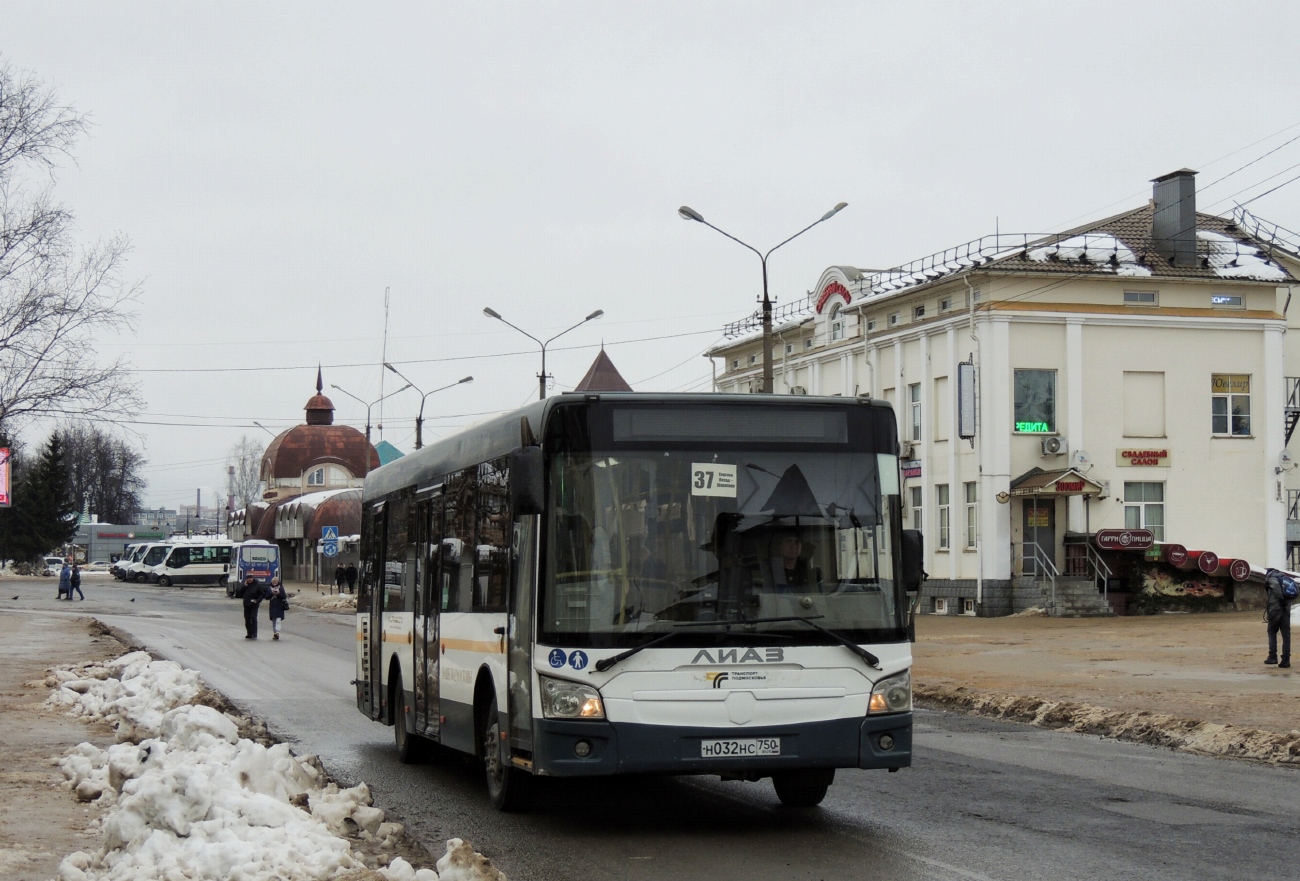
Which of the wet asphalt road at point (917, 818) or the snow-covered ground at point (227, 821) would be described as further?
the wet asphalt road at point (917, 818)

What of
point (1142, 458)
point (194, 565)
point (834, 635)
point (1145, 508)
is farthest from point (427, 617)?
point (194, 565)

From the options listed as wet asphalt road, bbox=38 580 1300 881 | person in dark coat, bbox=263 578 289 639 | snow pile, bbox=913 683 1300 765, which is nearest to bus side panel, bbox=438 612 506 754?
wet asphalt road, bbox=38 580 1300 881

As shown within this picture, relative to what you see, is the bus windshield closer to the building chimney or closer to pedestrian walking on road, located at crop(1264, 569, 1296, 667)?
pedestrian walking on road, located at crop(1264, 569, 1296, 667)

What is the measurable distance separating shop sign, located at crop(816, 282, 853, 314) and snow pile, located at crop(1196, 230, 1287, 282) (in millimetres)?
10908

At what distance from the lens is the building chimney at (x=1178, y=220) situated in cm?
4625

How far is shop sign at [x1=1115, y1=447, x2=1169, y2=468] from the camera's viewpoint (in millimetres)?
44375

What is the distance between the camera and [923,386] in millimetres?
46875

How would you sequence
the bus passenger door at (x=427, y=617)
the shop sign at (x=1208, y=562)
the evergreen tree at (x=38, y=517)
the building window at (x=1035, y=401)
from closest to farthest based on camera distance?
the bus passenger door at (x=427, y=617) → the shop sign at (x=1208, y=562) → the building window at (x=1035, y=401) → the evergreen tree at (x=38, y=517)

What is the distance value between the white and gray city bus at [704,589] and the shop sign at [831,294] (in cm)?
4200

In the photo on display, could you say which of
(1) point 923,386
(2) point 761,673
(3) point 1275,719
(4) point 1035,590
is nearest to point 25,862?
(2) point 761,673

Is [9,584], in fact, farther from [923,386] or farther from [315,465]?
[923,386]

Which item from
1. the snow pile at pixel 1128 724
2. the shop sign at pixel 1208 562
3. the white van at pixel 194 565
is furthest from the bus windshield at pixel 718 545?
the white van at pixel 194 565

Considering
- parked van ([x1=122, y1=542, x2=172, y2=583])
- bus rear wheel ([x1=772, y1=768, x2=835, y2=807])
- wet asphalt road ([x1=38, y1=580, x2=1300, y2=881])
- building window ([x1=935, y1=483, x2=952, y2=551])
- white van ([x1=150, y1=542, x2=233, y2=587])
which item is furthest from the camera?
parked van ([x1=122, y1=542, x2=172, y2=583])

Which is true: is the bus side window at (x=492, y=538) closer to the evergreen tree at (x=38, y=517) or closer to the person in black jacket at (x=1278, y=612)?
the person in black jacket at (x=1278, y=612)
